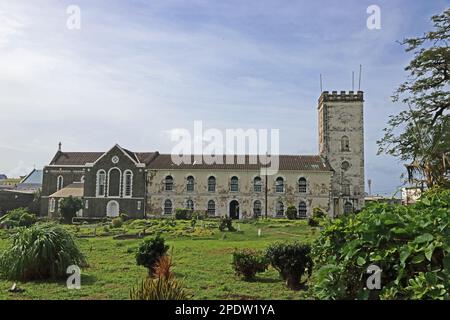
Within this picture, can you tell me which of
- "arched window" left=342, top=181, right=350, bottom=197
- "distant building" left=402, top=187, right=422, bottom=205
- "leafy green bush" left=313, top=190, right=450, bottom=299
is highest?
"arched window" left=342, top=181, right=350, bottom=197

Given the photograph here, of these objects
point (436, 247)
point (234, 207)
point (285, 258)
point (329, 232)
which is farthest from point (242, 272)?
point (234, 207)

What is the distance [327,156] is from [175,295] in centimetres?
4429

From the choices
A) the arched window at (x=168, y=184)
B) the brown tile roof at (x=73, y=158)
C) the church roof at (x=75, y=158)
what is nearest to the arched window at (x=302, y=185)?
the arched window at (x=168, y=184)

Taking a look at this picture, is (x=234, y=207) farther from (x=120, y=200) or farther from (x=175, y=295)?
(x=175, y=295)

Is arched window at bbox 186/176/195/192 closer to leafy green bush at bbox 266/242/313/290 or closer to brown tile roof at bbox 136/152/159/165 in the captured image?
brown tile roof at bbox 136/152/159/165

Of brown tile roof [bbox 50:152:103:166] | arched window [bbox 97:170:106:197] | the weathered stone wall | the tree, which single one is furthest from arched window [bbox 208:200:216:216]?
brown tile roof [bbox 50:152:103:166]

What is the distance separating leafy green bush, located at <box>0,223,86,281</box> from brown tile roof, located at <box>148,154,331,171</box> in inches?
1442

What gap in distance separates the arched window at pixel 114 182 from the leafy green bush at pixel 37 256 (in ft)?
120

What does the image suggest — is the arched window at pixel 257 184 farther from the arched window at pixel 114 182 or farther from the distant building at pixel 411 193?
the distant building at pixel 411 193

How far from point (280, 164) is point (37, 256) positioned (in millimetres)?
38914

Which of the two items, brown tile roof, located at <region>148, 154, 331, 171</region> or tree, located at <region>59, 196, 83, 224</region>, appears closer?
tree, located at <region>59, 196, 83, 224</region>

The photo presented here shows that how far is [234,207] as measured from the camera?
154 ft

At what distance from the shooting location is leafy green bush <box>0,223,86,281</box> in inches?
390

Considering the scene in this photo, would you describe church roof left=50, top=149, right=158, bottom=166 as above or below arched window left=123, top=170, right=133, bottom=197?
above
